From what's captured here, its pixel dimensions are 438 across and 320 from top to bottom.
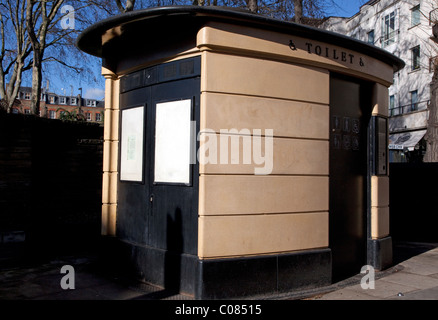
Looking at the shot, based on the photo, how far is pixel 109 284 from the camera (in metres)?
5.82

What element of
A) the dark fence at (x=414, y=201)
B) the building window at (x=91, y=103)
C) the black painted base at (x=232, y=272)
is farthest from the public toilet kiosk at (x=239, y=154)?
the building window at (x=91, y=103)

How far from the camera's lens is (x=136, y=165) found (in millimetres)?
6250

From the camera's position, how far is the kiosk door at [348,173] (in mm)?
6164

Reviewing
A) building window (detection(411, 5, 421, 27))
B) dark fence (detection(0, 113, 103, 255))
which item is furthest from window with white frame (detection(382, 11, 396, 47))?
dark fence (detection(0, 113, 103, 255))

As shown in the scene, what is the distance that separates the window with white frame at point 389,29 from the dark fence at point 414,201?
80.1 feet

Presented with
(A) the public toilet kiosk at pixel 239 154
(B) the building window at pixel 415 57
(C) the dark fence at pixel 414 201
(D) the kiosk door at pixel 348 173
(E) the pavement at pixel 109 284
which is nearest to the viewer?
(A) the public toilet kiosk at pixel 239 154

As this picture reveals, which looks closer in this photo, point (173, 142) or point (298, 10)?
point (173, 142)

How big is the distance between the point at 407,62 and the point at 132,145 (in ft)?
95.9

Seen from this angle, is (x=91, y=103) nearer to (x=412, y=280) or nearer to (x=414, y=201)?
(x=414, y=201)

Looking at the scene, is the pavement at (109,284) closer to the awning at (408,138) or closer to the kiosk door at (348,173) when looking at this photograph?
the kiosk door at (348,173)

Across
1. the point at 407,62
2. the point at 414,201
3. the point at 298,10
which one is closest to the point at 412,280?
the point at 414,201

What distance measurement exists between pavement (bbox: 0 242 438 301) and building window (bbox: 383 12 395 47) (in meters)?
27.9

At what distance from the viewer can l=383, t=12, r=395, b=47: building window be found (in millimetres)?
30719
